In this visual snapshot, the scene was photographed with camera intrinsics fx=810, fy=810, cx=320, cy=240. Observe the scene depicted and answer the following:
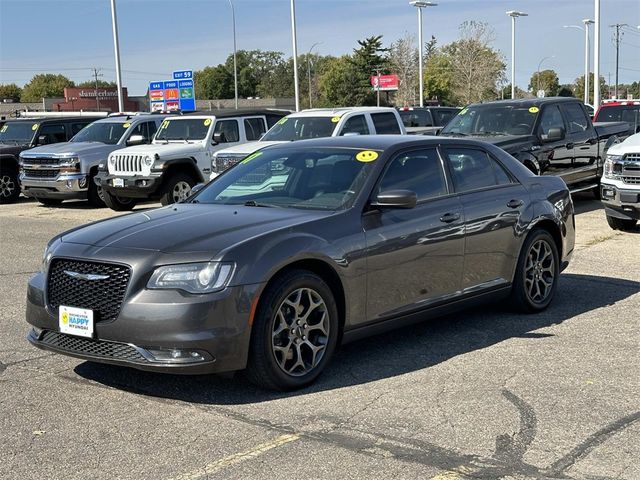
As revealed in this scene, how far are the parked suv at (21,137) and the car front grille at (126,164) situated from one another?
4897 millimetres

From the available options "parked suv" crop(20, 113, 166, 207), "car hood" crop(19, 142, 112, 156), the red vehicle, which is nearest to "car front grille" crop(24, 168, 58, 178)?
"parked suv" crop(20, 113, 166, 207)

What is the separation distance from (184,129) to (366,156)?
1127 centimetres

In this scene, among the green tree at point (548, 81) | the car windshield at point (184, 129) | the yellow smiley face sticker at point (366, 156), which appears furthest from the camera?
the green tree at point (548, 81)

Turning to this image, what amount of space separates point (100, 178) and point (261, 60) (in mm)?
126788

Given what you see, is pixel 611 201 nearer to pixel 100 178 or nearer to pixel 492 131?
pixel 492 131

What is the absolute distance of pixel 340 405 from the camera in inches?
192

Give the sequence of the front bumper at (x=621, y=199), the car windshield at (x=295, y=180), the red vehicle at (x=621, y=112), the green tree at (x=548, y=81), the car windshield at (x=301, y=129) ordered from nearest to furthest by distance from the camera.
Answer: the car windshield at (x=295, y=180) → the front bumper at (x=621, y=199) → the car windshield at (x=301, y=129) → the red vehicle at (x=621, y=112) → the green tree at (x=548, y=81)

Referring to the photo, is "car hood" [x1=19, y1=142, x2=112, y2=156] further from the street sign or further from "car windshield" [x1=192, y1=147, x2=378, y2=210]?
the street sign

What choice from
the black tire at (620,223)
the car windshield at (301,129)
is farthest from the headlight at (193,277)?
the car windshield at (301,129)

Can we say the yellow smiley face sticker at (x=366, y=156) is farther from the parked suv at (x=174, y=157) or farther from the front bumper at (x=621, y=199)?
the parked suv at (x=174, y=157)

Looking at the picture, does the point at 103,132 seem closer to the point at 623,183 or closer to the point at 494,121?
the point at 494,121

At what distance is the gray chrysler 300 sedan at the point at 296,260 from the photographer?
15.7 ft

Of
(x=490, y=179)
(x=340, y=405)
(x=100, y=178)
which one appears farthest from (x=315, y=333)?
(x=100, y=178)

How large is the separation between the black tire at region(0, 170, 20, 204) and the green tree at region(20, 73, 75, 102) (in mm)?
116282
